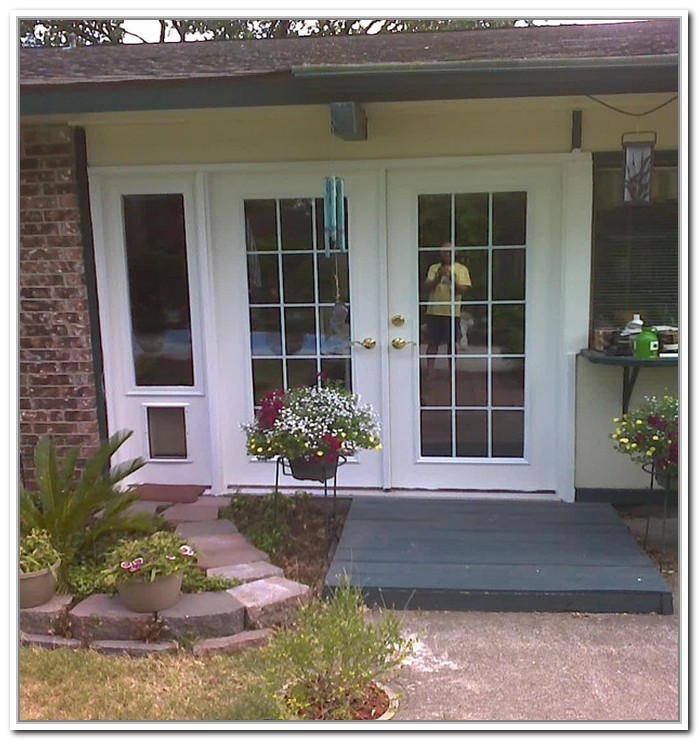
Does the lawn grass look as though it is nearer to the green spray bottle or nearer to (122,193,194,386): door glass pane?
(122,193,194,386): door glass pane

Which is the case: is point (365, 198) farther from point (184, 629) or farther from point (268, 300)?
point (184, 629)

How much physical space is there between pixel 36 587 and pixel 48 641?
232 mm

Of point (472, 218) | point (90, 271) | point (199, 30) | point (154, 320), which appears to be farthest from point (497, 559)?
point (199, 30)

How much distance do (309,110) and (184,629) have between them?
2.74m

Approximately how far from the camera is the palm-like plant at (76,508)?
315 centimetres

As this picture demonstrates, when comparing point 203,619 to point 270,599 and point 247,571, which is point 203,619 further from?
point 247,571

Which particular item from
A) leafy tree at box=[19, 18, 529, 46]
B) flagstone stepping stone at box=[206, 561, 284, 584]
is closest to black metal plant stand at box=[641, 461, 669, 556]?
flagstone stepping stone at box=[206, 561, 284, 584]

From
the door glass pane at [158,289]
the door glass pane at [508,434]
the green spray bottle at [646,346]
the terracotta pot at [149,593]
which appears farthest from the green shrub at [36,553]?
the green spray bottle at [646,346]

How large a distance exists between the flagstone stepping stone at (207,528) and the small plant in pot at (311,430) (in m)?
0.46

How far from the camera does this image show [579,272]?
3938mm

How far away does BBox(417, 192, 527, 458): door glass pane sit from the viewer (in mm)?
4035

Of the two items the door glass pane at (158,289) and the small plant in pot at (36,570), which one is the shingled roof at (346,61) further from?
the small plant in pot at (36,570)
